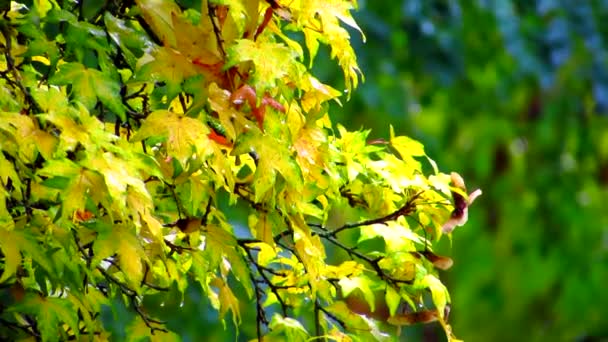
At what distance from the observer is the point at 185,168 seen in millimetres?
1281

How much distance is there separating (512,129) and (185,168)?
4265mm

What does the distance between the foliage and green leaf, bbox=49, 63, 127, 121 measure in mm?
2226

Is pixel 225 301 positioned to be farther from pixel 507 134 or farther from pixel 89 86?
pixel 507 134

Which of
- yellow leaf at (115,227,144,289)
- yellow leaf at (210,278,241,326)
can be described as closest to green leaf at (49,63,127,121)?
yellow leaf at (115,227,144,289)

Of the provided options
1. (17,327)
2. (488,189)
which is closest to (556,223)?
(488,189)

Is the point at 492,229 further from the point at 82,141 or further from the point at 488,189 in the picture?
the point at 82,141

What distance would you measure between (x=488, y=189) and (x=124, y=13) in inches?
183

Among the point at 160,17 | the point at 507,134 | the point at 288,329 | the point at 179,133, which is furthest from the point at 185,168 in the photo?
the point at 507,134

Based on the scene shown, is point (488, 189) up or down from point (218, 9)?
down

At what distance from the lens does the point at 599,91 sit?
13.5 feet

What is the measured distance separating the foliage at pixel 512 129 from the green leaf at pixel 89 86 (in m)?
2.23

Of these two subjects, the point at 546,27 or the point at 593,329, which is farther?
the point at 593,329

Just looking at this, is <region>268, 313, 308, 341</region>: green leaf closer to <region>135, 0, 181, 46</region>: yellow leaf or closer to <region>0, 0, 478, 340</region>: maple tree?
<region>0, 0, 478, 340</region>: maple tree

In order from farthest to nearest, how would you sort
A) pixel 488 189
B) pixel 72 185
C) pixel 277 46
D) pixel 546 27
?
pixel 488 189 → pixel 546 27 → pixel 277 46 → pixel 72 185
